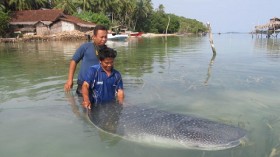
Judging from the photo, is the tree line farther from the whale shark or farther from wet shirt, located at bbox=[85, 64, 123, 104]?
the whale shark

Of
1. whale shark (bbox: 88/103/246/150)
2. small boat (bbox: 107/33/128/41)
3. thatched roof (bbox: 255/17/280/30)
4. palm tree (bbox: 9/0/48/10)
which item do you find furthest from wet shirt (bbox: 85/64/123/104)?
thatched roof (bbox: 255/17/280/30)

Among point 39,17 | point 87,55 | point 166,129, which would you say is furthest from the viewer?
point 39,17

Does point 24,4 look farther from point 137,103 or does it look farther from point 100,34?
Result: point 100,34

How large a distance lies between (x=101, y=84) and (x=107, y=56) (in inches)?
24.2

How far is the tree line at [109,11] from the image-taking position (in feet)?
159

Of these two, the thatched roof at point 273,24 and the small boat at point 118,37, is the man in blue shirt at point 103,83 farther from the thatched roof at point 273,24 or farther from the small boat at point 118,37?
the thatched roof at point 273,24

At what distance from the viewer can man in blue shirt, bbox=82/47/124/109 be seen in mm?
4841

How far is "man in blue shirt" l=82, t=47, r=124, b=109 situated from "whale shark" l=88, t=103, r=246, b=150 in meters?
0.33

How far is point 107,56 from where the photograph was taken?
4.77 meters

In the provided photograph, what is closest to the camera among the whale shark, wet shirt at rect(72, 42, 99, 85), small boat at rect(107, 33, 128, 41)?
the whale shark

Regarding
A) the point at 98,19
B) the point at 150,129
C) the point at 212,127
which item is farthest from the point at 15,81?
the point at 98,19

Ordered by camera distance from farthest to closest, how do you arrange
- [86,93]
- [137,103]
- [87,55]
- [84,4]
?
[84,4] < [137,103] < [87,55] < [86,93]

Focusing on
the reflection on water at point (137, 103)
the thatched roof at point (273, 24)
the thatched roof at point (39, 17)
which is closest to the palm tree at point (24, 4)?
the thatched roof at point (39, 17)

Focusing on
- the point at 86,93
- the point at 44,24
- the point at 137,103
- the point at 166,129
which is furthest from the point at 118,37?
the point at 166,129
